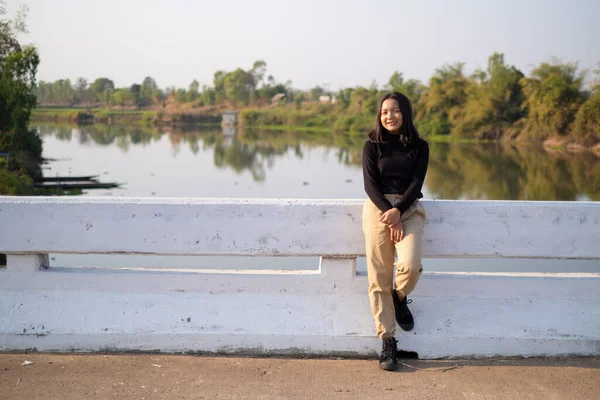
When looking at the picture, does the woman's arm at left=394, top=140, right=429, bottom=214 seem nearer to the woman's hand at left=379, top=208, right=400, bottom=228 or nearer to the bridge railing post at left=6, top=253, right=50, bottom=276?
the woman's hand at left=379, top=208, right=400, bottom=228

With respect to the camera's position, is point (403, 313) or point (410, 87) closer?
point (403, 313)

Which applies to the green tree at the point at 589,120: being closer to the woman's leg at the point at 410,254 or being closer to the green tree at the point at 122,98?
the woman's leg at the point at 410,254

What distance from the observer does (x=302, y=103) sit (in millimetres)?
126188

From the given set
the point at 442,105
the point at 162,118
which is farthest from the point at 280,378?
the point at 162,118

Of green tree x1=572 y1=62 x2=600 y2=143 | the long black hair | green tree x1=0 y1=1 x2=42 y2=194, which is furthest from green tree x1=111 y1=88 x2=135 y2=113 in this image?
the long black hair

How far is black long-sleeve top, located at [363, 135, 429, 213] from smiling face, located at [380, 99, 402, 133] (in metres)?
0.09

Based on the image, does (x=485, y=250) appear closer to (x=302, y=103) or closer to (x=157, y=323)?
(x=157, y=323)

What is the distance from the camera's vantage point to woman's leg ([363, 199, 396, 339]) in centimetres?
416

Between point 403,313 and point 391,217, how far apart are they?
0.60m

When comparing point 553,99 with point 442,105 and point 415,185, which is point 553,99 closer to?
point 442,105

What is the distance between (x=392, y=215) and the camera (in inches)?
161

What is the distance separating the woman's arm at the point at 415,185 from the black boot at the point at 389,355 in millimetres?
771

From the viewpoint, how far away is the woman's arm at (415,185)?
4133mm

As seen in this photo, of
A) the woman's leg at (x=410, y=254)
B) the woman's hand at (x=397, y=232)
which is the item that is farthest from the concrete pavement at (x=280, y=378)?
the woman's hand at (x=397, y=232)
